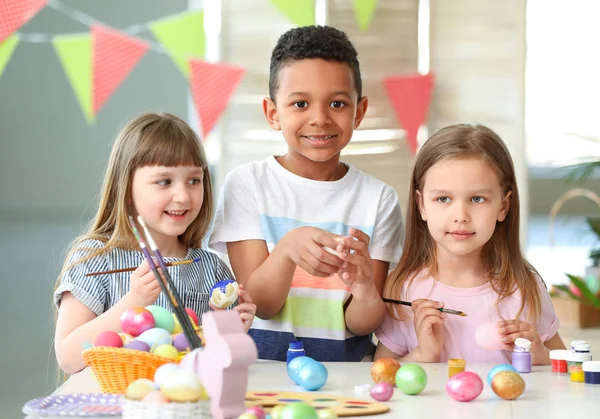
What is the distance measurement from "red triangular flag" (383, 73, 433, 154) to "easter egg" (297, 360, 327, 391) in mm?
2222

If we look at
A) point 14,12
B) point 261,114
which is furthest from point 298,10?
point 14,12

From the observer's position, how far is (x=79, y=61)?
3.39 metres

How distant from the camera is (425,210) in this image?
184 centimetres

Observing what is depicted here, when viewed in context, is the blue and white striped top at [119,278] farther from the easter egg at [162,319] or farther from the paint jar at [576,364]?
the paint jar at [576,364]

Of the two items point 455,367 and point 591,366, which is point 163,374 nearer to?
point 455,367

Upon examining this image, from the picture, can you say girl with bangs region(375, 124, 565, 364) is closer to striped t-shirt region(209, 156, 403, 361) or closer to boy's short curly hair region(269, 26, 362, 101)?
striped t-shirt region(209, 156, 403, 361)

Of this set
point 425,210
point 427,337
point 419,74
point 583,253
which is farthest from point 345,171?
point 583,253

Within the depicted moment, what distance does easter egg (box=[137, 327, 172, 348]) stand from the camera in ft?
4.05

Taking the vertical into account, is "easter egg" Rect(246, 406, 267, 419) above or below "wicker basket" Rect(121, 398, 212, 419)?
below

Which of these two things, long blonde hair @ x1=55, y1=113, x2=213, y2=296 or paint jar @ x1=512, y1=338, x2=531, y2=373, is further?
long blonde hair @ x1=55, y1=113, x2=213, y2=296

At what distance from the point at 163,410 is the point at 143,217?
0.83 m

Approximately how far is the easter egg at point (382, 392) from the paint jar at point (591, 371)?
1.20 feet

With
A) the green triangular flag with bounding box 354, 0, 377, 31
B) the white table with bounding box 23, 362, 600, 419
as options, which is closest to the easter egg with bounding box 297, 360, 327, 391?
the white table with bounding box 23, 362, 600, 419

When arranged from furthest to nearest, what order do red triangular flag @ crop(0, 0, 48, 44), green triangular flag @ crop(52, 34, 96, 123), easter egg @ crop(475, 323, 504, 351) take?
green triangular flag @ crop(52, 34, 96, 123), red triangular flag @ crop(0, 0, 48, 44), easter egg @ crop(475, 323, 504, 351)
